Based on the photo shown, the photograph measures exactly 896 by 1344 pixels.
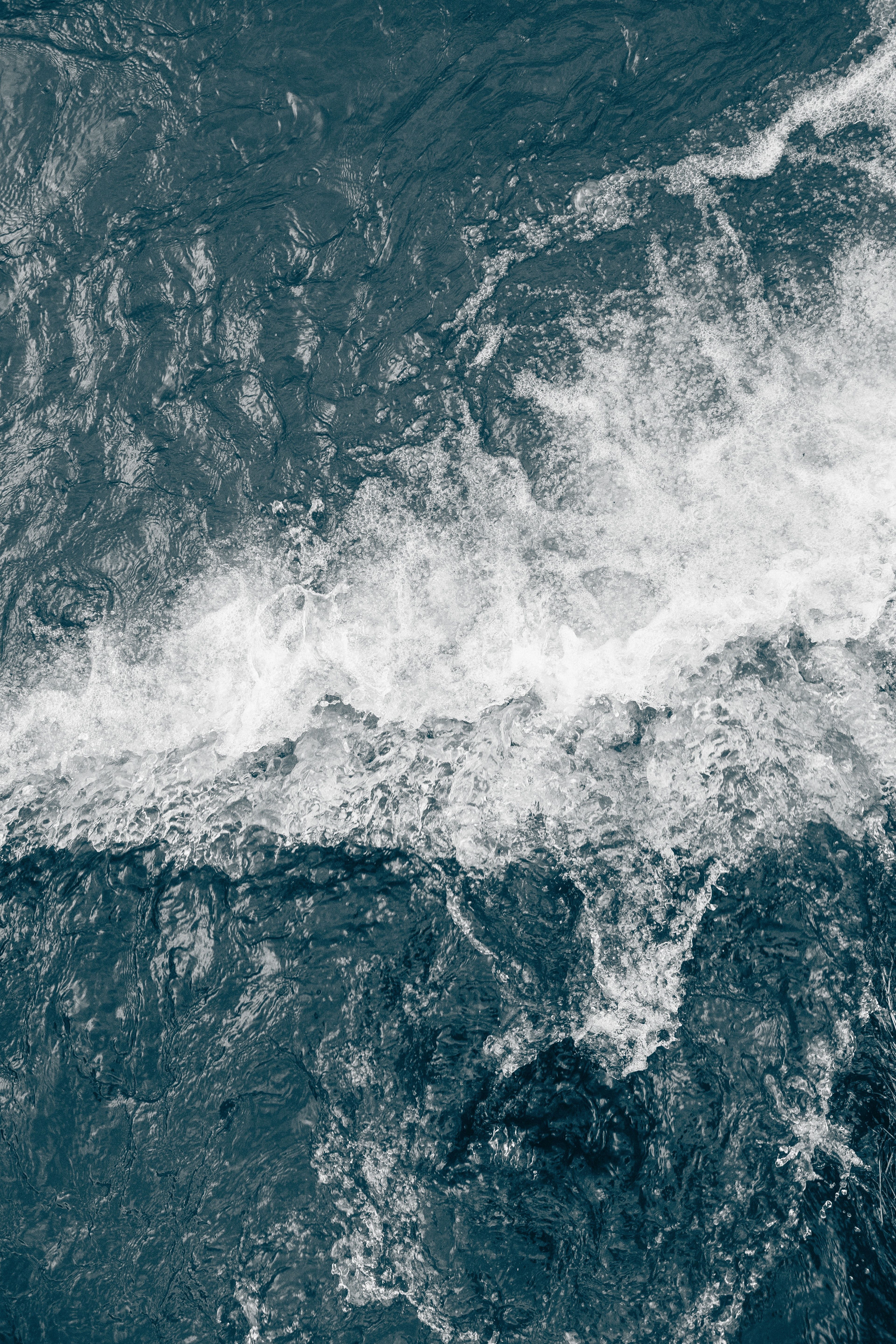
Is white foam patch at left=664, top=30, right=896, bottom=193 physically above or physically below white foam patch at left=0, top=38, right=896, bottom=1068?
above

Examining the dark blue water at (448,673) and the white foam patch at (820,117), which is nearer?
the dark blue water at (448,673)

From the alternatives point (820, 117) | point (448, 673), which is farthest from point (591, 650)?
point (820, 117)

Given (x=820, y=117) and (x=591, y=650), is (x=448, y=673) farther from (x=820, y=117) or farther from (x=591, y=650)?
(x=820, y=117)

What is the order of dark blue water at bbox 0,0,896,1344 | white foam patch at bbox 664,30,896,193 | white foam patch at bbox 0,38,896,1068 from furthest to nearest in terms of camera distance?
white foam patch at bbox 664,30,896,193 < white foam patch at bbox 0,38,896,1068 < dark blue water at bbox 0,0,896,1344

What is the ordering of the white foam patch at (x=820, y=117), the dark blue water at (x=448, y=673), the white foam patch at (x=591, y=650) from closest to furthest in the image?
the dark blue water at (x=448, y=673)
the white foam patch at (x=591, y=650)
the white foam patch at (x=820, y=117)

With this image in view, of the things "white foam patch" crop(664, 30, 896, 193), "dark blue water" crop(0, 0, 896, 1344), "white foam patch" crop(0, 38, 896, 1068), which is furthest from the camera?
"white foam patch" crop(664, 30, 896, 193)

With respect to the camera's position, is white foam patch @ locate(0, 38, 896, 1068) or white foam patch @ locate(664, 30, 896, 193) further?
white foam patch @ locate(664, 30, 896, 193)

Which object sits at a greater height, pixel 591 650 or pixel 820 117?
pixel 820 117

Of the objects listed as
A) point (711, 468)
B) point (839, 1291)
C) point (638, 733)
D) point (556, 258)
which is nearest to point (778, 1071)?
point (839, 1291)

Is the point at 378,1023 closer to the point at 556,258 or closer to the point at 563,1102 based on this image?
the point at 563,1102
